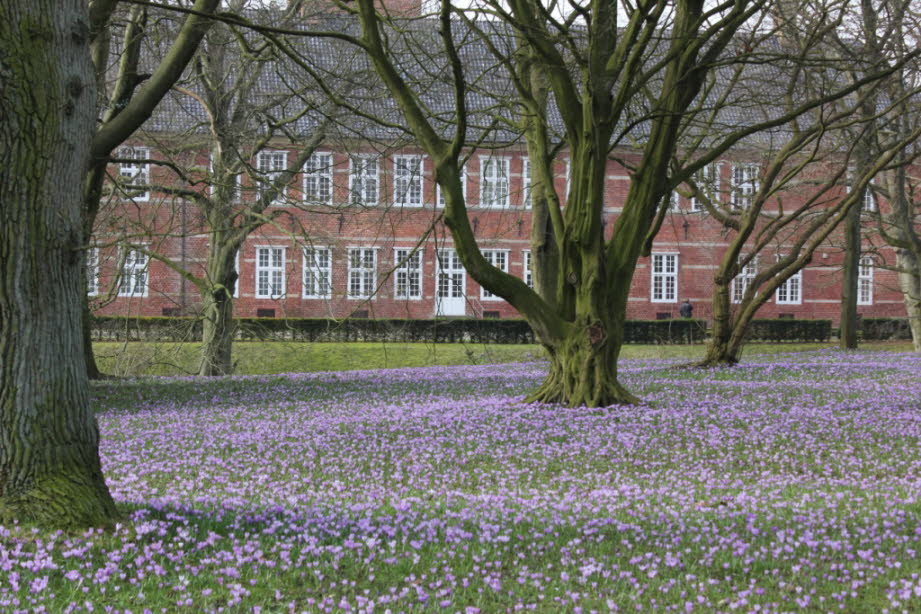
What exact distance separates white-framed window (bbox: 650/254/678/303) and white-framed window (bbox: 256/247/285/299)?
1827 cm

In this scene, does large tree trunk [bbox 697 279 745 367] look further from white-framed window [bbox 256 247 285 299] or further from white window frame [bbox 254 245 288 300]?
white window frame [bbox 254 245 288 300]

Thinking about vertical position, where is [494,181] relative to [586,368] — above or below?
above

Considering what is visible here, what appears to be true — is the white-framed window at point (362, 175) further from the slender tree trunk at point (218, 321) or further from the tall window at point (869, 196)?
the tall window at point (869, 196)

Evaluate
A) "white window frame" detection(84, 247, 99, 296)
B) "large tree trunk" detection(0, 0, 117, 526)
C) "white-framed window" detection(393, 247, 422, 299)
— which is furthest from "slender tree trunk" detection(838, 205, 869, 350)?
"large tree trunk" detection(0, 0, 117, 526)

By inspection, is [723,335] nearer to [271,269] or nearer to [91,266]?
[91,266]

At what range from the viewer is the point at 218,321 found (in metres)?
20.7

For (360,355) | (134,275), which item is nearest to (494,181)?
(360,355)

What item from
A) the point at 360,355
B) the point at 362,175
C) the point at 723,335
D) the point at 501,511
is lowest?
the point at 501,511

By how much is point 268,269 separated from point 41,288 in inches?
1597

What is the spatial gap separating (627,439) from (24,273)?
19.6 feet

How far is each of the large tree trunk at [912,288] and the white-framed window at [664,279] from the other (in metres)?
17.4

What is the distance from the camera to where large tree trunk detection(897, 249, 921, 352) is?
92.4 feet

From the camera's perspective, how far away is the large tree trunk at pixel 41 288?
5.03 meters

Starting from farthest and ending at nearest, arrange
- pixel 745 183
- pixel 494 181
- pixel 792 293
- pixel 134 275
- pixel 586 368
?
pixel 792 293 < pixel 494 181 < pixel 745 183 < pixel 134 275 < pixel 586 368
